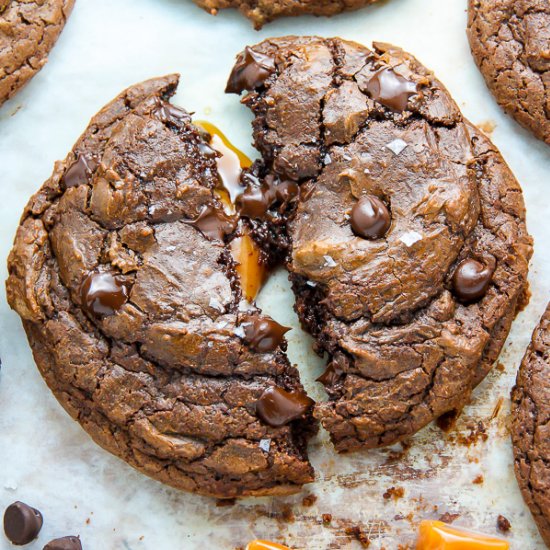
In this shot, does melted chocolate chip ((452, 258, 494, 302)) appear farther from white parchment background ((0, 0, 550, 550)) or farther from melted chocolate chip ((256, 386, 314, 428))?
melted chocolate chip ((256, 386, 314, 428))

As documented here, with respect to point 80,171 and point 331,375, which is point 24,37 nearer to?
point 80,171

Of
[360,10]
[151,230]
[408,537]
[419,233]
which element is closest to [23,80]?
[151,230]

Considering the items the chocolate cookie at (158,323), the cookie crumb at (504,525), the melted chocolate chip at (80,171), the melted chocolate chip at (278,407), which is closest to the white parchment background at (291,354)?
the cookie crumb at (504,525)

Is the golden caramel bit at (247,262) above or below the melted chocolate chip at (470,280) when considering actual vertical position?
below

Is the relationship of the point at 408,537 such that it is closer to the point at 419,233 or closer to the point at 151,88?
the point at 419,233

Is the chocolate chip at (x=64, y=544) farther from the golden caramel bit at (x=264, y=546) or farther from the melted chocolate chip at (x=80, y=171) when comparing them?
the melted chocolate chip at (x=80, y=171)

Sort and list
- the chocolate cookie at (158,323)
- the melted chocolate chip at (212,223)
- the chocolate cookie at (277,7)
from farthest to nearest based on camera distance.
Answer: the chocolate cookie at (277,7)
the melted chocolate chip at (212,223)
the chocolate cookie at (158,323)
